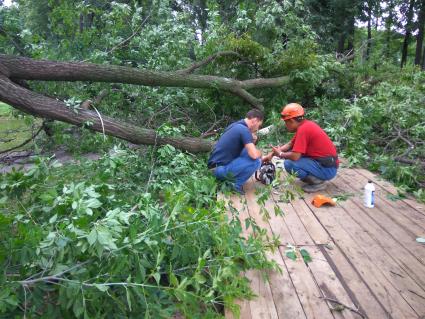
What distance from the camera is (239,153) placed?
15.2 feet

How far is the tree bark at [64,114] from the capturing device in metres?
4.14

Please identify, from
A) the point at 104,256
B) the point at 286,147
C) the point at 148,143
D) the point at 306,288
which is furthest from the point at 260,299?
the point at 148,143

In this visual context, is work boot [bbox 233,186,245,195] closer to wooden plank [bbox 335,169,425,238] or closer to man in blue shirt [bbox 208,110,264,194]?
man in blue shirt [bbox 208,110,264,194]

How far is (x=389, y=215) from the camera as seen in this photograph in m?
3.86

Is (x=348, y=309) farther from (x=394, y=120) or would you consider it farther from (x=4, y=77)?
(x=394, y=120)

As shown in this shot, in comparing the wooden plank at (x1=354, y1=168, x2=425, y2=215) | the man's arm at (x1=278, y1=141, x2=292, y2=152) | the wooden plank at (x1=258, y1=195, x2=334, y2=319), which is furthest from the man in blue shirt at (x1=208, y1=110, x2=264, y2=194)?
the wooden plank at (x1=354, y1=168, x2=425, y2=215)

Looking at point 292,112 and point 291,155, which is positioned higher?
point 292,112

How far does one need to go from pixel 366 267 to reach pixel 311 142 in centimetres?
196

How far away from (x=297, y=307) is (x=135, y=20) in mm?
6575

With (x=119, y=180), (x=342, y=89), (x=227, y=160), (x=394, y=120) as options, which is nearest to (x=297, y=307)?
(x=227, y=160)

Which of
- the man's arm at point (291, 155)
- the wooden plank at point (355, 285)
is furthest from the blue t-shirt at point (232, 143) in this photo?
the wooden plank at point (355, 285)

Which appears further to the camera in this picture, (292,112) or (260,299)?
(292,112)

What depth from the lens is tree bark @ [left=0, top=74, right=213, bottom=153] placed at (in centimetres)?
414

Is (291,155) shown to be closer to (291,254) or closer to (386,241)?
(386,241)
